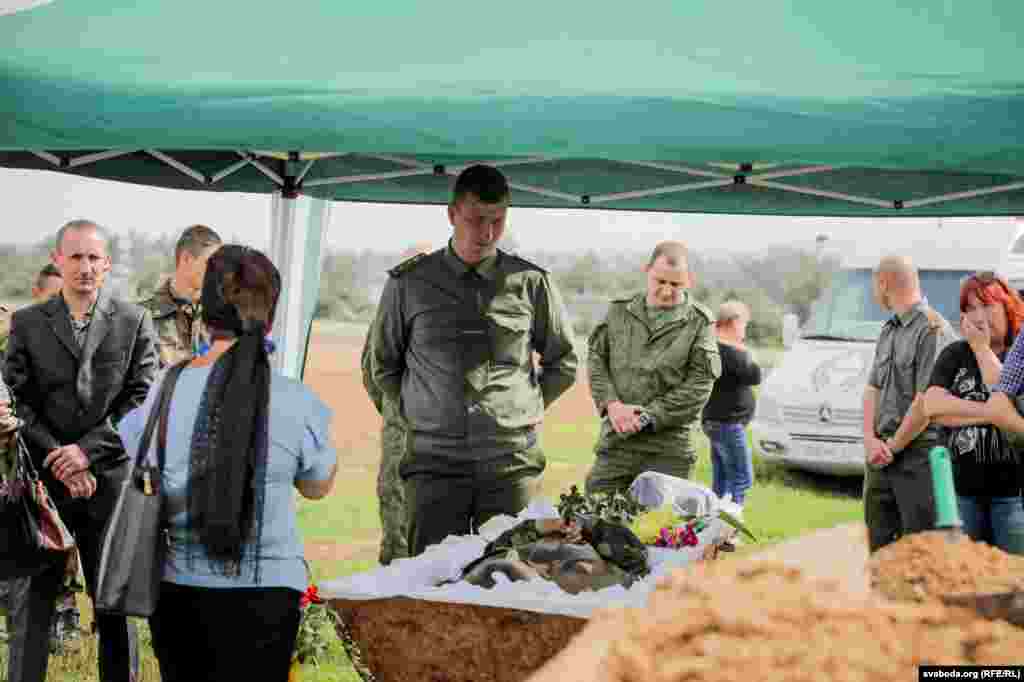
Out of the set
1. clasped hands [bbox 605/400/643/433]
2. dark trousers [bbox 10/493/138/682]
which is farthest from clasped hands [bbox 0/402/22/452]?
clasped hands [bbox 605/400/643/433]

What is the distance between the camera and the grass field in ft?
16.6

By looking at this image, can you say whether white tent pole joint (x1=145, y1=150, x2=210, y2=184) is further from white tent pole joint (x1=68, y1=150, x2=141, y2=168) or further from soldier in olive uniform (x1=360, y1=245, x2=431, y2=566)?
soldier in olive uniform (x1=360, y1=245, x2=431, y2=566)

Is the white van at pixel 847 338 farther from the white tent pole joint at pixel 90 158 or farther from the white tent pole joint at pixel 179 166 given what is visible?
the white tent pole joint at pixel 90 158

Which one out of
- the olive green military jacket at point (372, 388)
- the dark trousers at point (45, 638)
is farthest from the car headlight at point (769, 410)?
the dark trousers at point (45, 638)

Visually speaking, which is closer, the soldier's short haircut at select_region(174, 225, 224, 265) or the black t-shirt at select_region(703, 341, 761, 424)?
the soldier's short haircut at select_region(174, 225, 224, 265)

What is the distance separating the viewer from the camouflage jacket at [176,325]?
194 inches

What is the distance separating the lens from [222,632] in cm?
291

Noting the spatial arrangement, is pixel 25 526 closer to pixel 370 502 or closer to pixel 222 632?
pixel 222 632

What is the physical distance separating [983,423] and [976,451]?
123 mm

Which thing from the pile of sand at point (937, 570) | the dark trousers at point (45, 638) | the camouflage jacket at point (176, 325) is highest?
the pile of sand at point (937, 570)

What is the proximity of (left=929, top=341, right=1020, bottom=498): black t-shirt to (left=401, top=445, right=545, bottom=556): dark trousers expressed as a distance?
162cm

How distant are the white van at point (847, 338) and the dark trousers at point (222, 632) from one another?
299 inches

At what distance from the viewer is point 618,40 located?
11.6 ft

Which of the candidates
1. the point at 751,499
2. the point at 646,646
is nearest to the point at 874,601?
the point at 646,646
